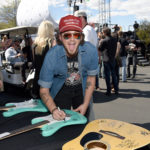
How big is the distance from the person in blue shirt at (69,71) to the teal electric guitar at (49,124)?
0.05 metres

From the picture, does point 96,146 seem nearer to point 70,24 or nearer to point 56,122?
point 56,122

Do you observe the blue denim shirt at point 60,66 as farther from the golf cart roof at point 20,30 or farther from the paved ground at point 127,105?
the golf cart roof at point 20,30

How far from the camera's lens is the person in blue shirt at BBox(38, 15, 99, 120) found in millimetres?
1595

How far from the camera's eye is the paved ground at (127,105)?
3532mm

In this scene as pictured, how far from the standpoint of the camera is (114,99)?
468 cm

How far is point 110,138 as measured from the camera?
4.16 ft

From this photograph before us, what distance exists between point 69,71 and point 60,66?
4.0 inches

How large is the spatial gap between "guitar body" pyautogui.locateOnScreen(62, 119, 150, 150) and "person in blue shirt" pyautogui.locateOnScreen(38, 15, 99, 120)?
10.0 inches

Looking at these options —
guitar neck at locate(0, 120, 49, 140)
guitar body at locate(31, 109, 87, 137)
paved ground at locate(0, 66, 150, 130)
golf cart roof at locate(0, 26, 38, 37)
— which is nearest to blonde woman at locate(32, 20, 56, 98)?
paved ground at locate(0, 66, 150, 130)

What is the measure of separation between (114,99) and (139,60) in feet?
20.0

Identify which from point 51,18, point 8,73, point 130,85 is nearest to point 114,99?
point 130,85

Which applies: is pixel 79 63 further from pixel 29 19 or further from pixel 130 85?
Result: pixel 29 19

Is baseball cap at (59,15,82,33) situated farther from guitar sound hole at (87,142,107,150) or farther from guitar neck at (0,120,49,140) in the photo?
guitar sound hole at (87,142,107,150)

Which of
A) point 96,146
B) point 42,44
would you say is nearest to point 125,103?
point 42,44
